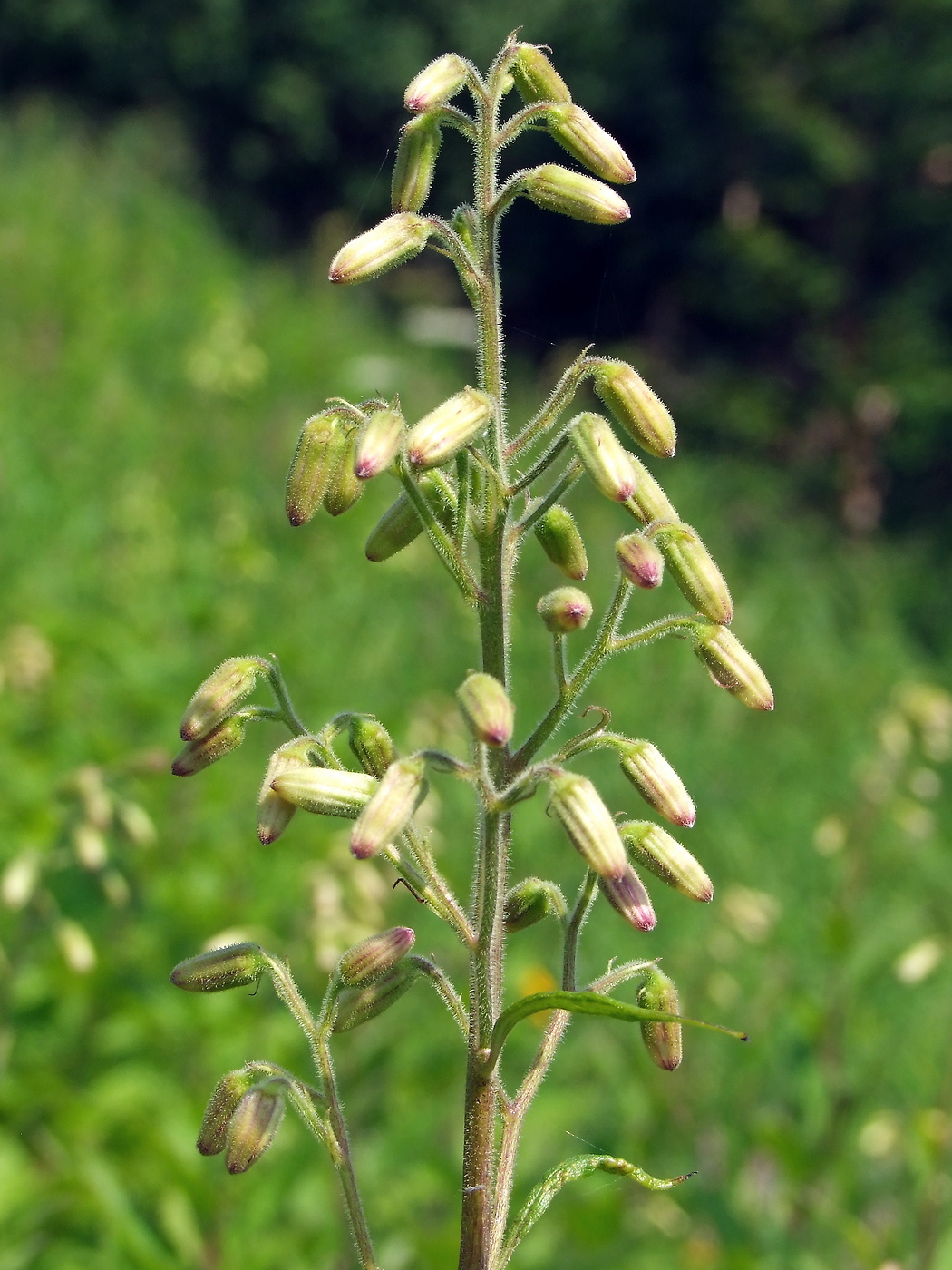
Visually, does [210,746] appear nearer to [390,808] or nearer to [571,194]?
[390,808]

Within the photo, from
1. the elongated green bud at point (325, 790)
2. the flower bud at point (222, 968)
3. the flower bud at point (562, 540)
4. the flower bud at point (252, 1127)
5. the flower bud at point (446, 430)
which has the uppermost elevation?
the flower bud at point (446, 430)

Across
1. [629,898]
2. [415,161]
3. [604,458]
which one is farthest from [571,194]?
[629,898]

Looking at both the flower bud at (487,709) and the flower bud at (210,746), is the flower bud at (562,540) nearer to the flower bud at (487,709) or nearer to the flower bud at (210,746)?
the flower bud at (487,709)

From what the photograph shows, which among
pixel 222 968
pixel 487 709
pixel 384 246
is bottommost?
pixel 222 968

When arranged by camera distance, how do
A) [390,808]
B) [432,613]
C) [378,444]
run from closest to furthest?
[390,808], [378,444], [432,613]

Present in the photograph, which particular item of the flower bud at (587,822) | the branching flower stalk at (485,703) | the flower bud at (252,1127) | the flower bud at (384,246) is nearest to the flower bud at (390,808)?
the branching flower stalk at (485,703)

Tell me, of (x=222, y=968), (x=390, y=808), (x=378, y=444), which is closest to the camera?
(x=390, y=808)
